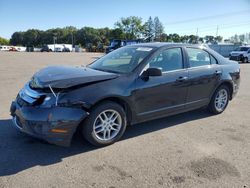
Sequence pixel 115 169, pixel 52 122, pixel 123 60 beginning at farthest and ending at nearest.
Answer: pixel 123 60 < pixel 52 122 < pixel 115 169

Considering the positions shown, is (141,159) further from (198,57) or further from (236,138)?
(198,57)

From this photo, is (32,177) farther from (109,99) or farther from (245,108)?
(245,108)

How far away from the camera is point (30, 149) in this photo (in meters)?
4.04

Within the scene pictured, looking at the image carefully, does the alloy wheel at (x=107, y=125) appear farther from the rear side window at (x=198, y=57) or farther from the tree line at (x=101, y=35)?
the tree line at (x=101, y=35)

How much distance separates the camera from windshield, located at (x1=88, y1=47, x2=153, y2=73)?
466 centimetres

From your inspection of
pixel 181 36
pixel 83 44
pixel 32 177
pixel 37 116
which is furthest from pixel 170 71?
pixel 83 44

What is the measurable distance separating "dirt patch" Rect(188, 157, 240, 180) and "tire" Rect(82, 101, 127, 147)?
1270 millimetres

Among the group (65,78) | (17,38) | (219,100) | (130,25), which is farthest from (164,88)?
(17,38)

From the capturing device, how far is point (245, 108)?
269 inches

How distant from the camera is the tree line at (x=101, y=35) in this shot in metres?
105

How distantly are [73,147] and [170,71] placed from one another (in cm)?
217

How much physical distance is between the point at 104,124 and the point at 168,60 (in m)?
1.77

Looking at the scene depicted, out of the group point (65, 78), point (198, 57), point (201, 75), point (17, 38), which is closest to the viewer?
point (65, 78)

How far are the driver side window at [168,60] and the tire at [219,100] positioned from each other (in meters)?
1.40
